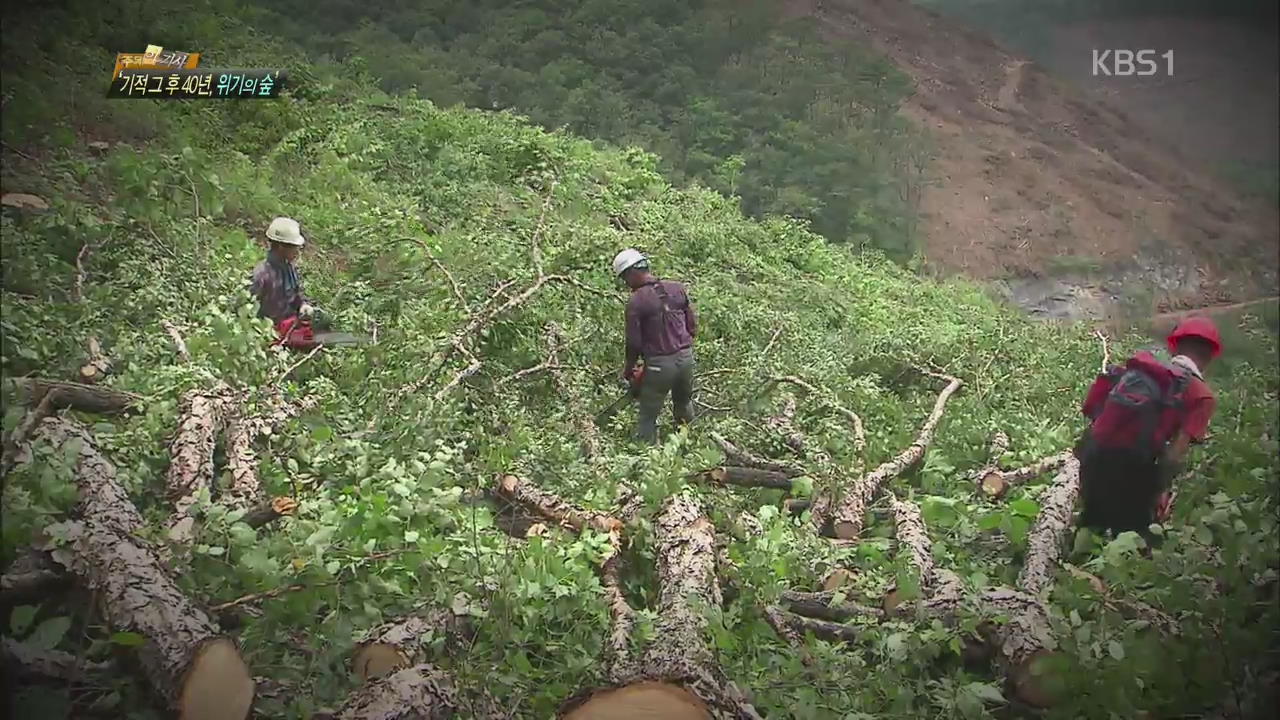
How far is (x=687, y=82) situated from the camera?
295 cm

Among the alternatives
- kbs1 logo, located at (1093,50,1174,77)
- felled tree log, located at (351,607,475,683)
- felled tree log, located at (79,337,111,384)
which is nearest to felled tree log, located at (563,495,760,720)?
felled tree log, located at (351,607,475,683)

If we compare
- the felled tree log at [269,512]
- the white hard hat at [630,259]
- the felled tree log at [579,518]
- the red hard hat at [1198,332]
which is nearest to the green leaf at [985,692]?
the felled tree log at [579,518]

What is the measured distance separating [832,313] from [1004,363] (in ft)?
2.16

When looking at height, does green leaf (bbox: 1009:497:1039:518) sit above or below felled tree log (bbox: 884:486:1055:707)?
above

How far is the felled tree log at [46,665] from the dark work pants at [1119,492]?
294 cm

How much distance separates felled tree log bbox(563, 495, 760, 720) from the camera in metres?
2.26

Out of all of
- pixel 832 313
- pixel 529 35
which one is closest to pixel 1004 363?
pixel 832 313

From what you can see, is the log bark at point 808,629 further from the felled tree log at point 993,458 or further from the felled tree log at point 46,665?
the felled tree log at point 46,665

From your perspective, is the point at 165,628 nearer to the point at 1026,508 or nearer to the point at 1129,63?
the point at 1026,508

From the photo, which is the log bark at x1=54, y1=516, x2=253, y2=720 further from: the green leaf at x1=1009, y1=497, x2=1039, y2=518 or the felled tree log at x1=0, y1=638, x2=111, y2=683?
the green leaf at x1=1009, y1=497, x2=1039, y2=518

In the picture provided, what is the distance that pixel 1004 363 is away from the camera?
3.44 meters

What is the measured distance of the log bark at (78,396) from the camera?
8.59ft

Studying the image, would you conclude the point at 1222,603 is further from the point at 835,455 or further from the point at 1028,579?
the point at 835,455

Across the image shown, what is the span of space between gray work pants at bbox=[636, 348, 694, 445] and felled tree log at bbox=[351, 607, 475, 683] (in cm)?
109
